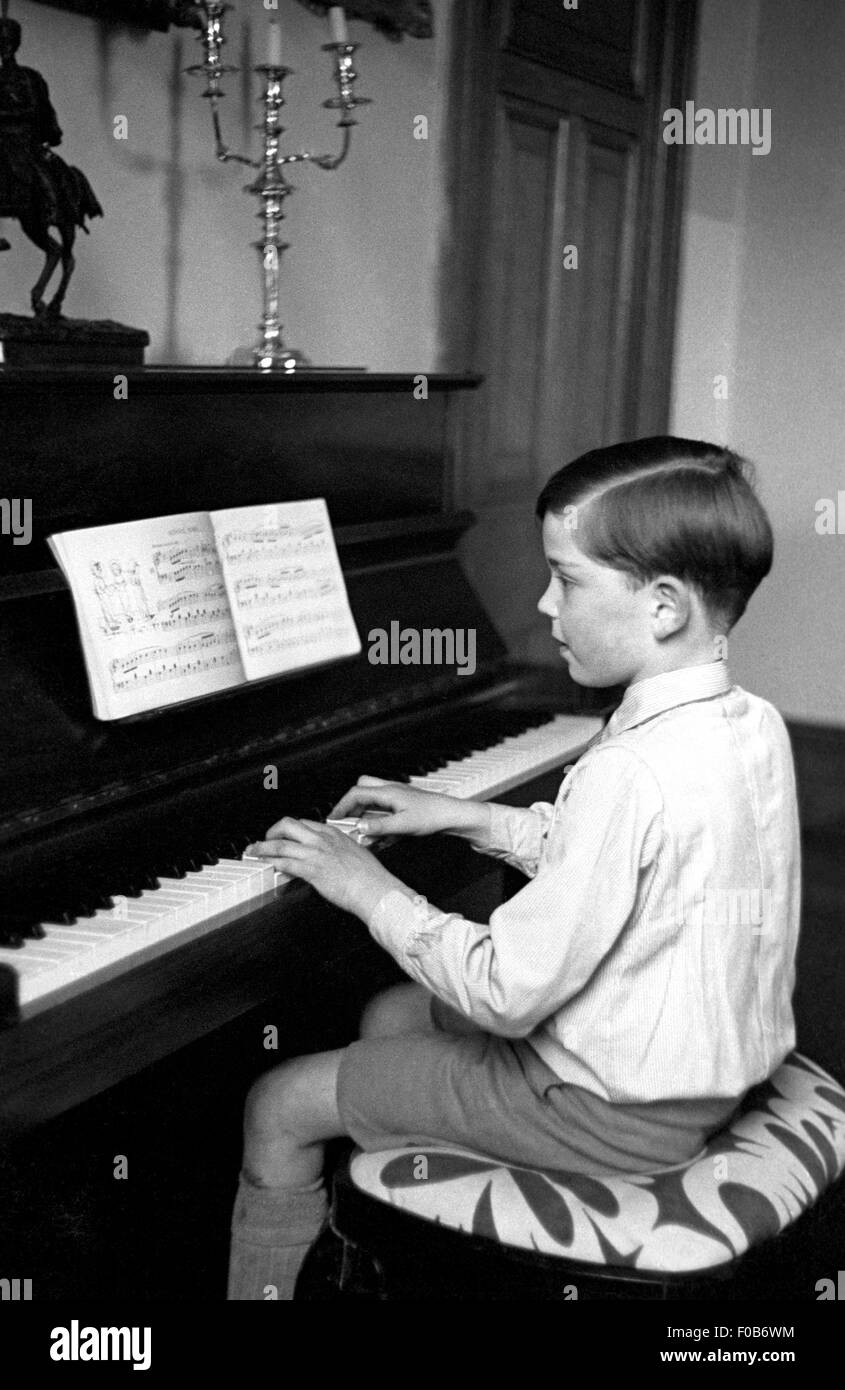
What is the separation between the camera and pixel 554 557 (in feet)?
5.25

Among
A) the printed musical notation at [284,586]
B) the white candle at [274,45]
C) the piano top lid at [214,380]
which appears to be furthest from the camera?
the white candle at [274,45]

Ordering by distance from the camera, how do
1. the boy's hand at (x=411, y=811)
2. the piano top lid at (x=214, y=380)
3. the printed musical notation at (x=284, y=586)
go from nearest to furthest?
the piano top lid at (x=214, y=380)
the boy's hand at (x=411, y=811)
the printed musical notation at (x=284, y=586)

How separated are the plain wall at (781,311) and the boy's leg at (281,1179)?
361 cm

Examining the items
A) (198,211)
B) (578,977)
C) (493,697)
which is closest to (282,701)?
(493,697)

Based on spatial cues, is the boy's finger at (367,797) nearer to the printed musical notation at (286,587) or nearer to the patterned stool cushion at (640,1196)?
the printed musical notation at (286,587)

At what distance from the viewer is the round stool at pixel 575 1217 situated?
140cm

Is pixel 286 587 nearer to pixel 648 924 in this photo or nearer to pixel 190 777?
pixel 190 777

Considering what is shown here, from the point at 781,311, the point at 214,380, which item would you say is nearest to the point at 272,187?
the point at 214,380

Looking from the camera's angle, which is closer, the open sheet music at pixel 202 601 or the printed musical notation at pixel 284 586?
the open sheet music at pixel 202 601

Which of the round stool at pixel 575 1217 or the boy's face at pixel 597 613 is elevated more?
the boy's face at pixel 597 613

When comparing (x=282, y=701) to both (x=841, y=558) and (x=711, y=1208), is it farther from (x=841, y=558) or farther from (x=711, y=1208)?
(x=841, y=558)

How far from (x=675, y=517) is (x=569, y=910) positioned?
42 cm

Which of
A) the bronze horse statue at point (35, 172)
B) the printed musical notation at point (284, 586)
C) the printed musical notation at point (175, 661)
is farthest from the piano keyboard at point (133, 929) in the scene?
the bronze horse statue at point (35, 172)
